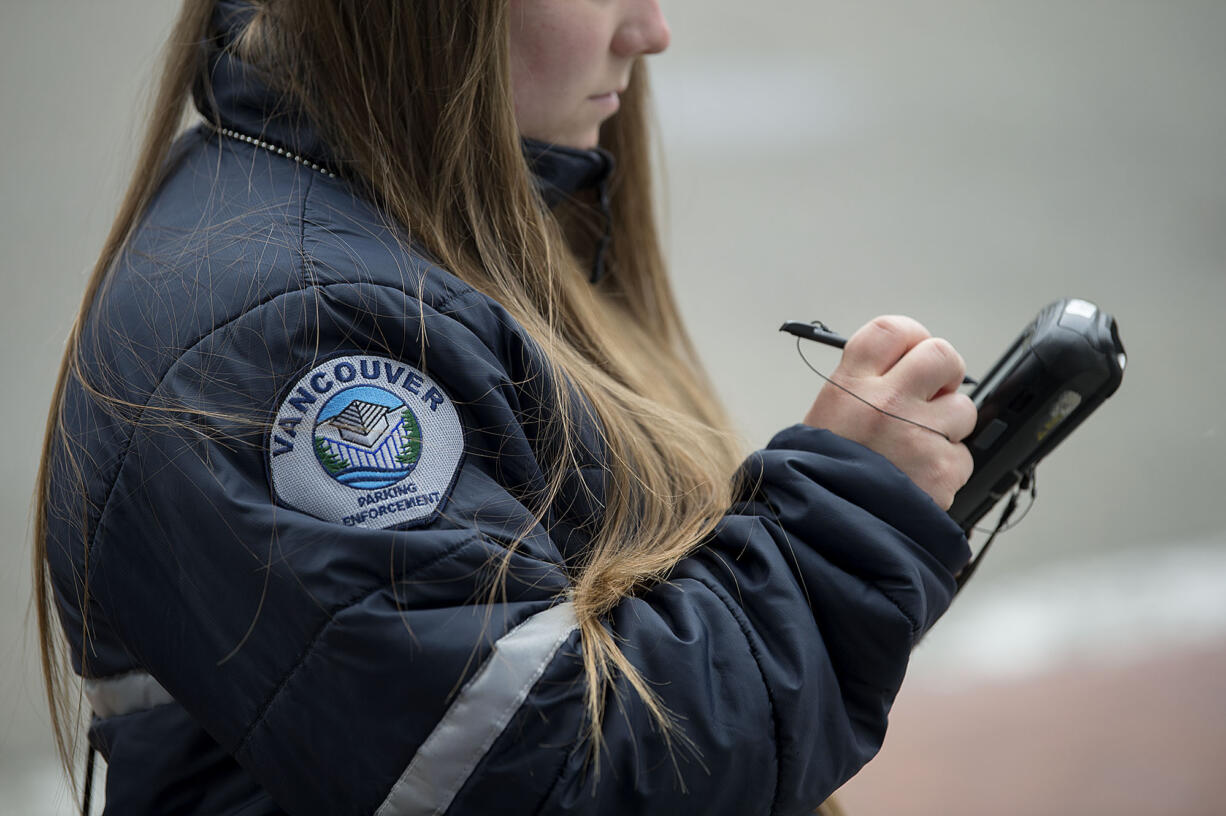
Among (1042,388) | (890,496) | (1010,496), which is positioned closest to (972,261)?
(1010,496)

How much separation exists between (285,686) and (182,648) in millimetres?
72

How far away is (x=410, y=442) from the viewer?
64cm

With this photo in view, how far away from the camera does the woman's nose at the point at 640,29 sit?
92 centimetres

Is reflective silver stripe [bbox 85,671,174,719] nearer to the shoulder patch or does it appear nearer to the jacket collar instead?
the shoulder patch

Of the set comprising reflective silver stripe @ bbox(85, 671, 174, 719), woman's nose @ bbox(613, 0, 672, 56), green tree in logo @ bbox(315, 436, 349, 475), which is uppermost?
woman's nose @ bbox(613, 0, 672, 56)

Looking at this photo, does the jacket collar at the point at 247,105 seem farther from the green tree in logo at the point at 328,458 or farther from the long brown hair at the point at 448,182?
the green tree in logo at the point at 328,458

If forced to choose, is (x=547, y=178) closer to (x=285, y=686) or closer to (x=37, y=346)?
(x=285, y=686)

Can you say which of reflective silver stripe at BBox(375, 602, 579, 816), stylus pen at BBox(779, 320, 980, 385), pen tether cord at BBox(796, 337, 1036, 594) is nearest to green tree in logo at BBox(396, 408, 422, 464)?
reflective silver stripe at BBox(375, 602, 579, 816)

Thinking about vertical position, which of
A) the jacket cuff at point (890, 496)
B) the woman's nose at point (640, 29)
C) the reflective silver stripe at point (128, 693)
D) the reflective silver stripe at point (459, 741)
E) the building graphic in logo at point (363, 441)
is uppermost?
the woman's nose at point (640, 29)

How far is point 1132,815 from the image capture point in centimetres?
172

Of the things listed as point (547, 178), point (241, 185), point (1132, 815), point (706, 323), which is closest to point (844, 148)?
point (706, 323)

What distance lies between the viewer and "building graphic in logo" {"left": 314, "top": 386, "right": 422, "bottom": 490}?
0.62 metres

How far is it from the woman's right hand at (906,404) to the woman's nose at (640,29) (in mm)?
312

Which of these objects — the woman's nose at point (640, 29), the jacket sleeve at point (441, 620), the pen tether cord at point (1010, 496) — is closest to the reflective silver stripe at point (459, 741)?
the jacket sleeve at point (441, 620)
